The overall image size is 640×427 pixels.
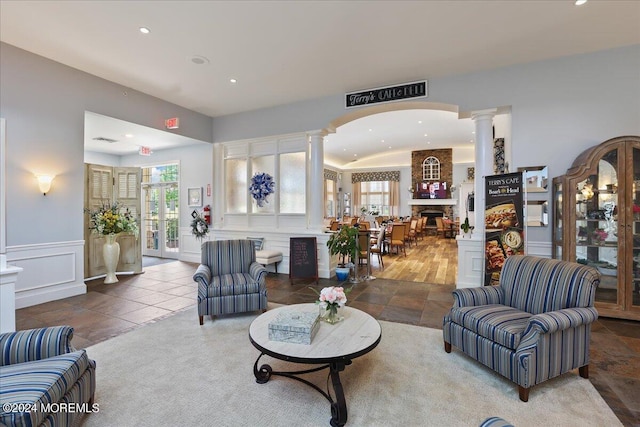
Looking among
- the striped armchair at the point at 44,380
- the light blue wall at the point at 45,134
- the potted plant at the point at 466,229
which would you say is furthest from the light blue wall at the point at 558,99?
the light blue wall at the point at 45,134

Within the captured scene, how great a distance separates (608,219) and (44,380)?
18.1 ft

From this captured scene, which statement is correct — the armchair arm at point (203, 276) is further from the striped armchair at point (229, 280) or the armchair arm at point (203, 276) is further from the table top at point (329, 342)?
the table top at point (329, 342)

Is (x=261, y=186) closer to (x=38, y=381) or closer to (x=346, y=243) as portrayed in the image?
(x=346, y=243)

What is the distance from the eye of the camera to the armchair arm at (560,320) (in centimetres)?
205

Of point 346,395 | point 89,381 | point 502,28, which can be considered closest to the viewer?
point 89,381

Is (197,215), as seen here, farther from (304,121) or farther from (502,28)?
(502,28)

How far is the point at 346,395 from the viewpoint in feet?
7.08

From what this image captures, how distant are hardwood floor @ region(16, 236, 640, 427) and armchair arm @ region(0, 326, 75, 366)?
1.35 metres

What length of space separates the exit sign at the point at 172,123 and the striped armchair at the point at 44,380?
4736 millimetres

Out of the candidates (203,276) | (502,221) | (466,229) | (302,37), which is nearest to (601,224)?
(502,221)

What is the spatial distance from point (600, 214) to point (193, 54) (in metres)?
5.77

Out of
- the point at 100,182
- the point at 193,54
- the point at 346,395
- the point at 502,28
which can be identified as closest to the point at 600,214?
the point at 502,28

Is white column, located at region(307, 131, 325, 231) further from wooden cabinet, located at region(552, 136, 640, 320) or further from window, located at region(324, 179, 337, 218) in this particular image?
window, located at region(324, 179, 337, 218)

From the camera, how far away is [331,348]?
201cm
